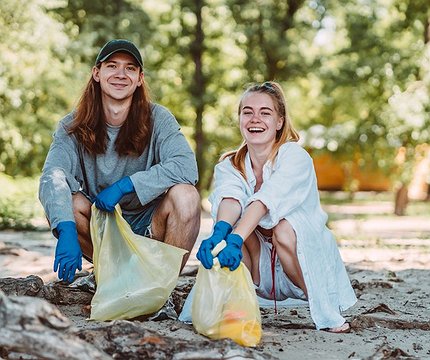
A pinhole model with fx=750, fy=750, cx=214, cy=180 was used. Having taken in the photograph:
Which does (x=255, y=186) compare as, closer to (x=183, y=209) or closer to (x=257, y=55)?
(x=183, y=209)

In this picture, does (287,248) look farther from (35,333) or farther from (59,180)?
(35,333)

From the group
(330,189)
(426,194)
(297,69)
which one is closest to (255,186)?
(297,69)

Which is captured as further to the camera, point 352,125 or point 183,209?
point 352,125

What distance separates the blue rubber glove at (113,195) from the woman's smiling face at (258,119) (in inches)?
25.4

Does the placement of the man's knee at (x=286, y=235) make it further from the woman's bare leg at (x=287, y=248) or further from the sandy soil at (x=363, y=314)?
the sandy soil at (x=363, y=314)

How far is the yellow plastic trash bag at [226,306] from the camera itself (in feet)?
10.1

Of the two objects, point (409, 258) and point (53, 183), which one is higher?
point (53, 183)

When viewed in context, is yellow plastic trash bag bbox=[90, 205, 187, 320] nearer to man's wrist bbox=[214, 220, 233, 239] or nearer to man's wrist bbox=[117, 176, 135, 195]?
man's wrist bbox=[117, 176, 135, 195]

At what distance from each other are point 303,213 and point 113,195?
0.92 m

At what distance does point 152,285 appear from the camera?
345cm

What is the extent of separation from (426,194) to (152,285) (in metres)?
24.3

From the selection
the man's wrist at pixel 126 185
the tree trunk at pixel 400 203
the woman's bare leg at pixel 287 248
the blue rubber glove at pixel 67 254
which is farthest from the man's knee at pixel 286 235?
the tree trunk at pixel 400 203

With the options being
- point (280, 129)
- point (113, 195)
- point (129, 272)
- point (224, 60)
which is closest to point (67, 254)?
point (129, 272)

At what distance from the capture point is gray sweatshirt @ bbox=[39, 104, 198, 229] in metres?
3.79
